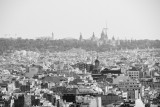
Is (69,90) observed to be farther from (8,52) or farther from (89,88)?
(8,52)

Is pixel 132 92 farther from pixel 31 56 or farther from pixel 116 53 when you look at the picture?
pixel 116 53

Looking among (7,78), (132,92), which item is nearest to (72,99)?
(132,92)

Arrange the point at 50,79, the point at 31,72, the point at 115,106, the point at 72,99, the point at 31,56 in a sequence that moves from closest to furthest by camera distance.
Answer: the point at 115,106, the point at 72,99, the point at 50,79, the point at 31,72, the point at 31,56

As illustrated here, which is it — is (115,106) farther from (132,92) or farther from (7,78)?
(7,78)

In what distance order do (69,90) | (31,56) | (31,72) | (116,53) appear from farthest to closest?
(116,53), (31,56), (31,72), (69,90)

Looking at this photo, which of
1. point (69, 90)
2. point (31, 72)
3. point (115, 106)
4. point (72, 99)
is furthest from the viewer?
point (31, 72)

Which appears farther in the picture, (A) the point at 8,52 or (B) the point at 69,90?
(A) the point at 8,52

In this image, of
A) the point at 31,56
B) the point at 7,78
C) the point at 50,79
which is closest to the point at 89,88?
the point at 50,79

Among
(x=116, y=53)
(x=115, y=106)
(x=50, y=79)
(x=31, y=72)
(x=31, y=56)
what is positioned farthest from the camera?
(x=116, y=53)

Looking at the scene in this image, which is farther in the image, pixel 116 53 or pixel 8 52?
pixel 116 53
